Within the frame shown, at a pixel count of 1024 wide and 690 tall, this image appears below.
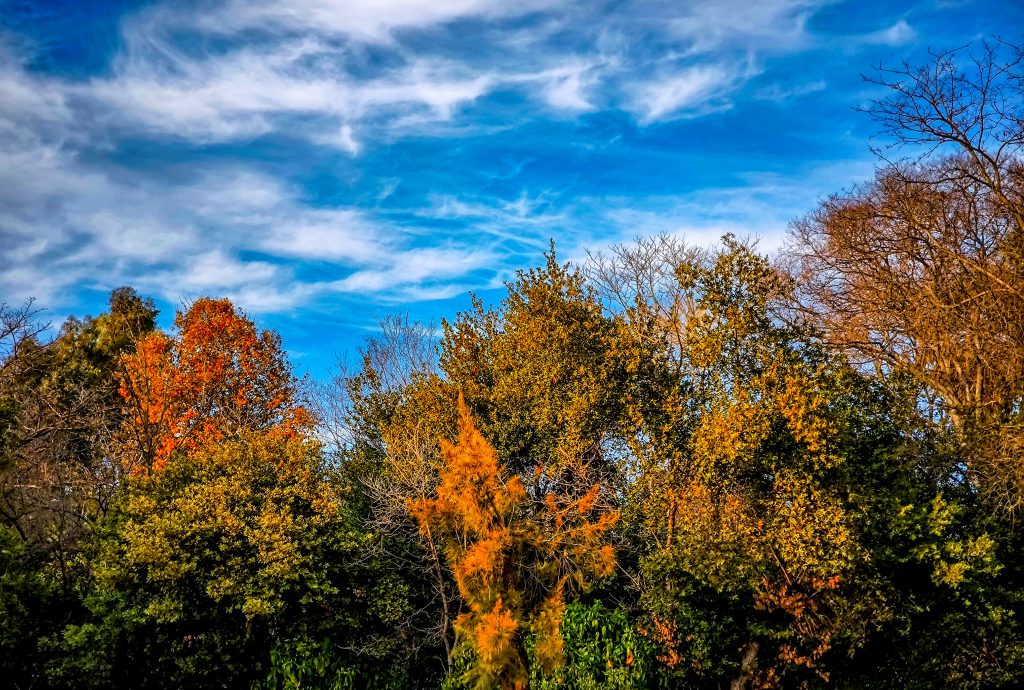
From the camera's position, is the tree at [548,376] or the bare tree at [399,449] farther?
the tree at [548,376]

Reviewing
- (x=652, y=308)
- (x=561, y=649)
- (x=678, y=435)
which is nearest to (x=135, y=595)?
(x=561, y=649)

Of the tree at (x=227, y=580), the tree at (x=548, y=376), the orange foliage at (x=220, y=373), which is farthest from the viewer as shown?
the orange foliage at (x=220, y=373)

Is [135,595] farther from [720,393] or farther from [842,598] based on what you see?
[842,598]

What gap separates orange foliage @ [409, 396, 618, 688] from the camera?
14828 millimetres

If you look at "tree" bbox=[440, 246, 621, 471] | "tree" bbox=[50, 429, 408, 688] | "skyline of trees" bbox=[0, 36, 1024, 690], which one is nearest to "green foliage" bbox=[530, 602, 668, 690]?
"skyline of trees" bbox=[0, 36, 1024, 690]

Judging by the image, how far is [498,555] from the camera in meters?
15.2

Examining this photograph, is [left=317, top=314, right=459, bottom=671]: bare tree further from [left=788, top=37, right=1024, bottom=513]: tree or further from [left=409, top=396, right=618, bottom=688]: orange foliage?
[left=788, top=37, right=1024, bottom=513]: tree

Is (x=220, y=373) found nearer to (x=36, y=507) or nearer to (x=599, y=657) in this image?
(x=36, y=507)

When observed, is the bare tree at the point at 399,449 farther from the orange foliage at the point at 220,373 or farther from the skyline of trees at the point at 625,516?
the orange foliage at the point at 220,373

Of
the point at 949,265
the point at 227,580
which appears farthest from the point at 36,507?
the point at 949,265

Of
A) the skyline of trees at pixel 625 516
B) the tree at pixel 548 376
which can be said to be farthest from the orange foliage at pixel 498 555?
the tree at pixel 548 376

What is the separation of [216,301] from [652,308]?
63.6 feet

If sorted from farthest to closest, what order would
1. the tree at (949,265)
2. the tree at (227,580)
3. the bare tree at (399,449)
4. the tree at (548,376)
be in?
the tree at (548,376), the bare tree at (399,449), the tree at (227,580), the tree at (949,265)

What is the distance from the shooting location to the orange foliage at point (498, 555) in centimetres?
1483
